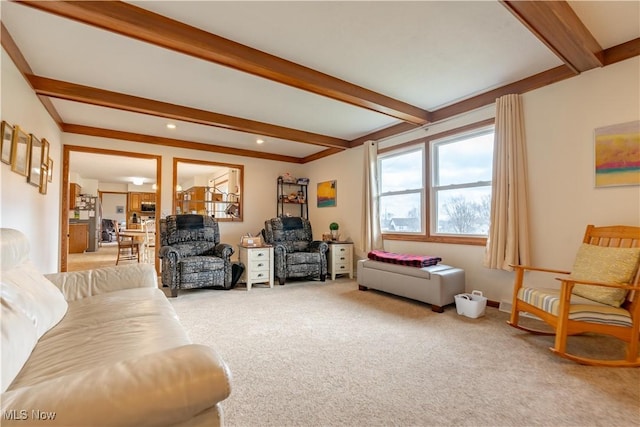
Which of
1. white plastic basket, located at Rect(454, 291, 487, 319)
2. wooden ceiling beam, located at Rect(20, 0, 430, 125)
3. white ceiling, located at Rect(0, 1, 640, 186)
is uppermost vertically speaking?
white ceiling, located at Rect(0, 1, 640, 186)

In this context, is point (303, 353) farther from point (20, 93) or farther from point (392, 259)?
point (20, 93)

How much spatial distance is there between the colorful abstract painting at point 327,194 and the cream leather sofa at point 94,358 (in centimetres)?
409

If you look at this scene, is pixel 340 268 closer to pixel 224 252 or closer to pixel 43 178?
pixel 224 252

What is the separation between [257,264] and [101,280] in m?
2.38

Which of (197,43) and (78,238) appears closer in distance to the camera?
(197,43)

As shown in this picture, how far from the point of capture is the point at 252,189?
603 centimetres

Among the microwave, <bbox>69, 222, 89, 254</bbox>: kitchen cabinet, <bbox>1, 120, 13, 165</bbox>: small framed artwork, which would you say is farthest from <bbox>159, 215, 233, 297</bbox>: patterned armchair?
the microwave

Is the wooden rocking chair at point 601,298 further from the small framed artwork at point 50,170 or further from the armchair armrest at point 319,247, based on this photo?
the small framed artwork at point 50,170

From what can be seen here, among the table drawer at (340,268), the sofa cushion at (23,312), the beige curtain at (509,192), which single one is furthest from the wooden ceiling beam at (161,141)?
the beige curtain at (509,192)

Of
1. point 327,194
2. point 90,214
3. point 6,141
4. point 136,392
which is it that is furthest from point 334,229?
point 90,214

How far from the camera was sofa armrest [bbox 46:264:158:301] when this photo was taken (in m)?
2.06

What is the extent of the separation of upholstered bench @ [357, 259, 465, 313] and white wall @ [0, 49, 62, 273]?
148 inches

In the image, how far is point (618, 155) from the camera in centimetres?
256

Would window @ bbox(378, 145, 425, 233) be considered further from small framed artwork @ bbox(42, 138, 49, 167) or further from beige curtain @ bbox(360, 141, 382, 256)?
small framed artwork @ bbox(42, 138, 49, 167)
